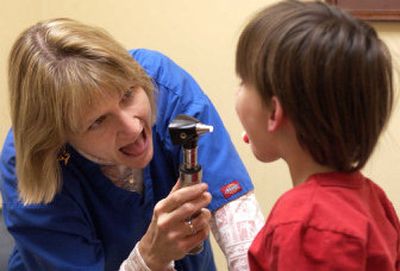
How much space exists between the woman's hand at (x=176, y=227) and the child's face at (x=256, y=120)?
17cm

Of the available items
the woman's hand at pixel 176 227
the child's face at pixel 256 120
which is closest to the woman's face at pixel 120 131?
the woman's hand at pixel 176 227

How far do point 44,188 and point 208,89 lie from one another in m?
0.75

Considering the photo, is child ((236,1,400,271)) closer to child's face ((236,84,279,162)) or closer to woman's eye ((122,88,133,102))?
child's face ((236,84,279,162))

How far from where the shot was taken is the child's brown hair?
0.55 m

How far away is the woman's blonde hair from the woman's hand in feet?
0.65

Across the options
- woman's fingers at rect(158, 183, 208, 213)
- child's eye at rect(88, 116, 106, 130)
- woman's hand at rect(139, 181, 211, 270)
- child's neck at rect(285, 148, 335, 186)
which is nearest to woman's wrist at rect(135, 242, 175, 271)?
woman's hand at rect(139, 181, 211, 270)

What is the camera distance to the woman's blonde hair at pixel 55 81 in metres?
0.82

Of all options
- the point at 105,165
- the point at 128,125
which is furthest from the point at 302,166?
the point at 105,165

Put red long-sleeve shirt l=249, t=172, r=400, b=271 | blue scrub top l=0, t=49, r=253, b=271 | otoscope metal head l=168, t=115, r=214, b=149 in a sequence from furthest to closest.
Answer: blue scrub top l=0, t=49, r=253, b=271 → otoscope metal head l=168, t=115, r=214, b=149 → red long-sleeve shirt l=249, t=172, r=400, b=271

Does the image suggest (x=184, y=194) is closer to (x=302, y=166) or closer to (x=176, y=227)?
(x=176, y=227)

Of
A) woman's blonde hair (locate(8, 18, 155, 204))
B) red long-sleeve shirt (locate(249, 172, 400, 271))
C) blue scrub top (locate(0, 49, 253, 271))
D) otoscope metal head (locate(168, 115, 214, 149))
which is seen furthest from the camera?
blue scrub top (locate(0, 49, 253, 271))

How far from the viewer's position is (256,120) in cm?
62

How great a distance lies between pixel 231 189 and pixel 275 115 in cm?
36

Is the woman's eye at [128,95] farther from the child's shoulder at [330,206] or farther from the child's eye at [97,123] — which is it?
the child's shoulder at [330,206]
